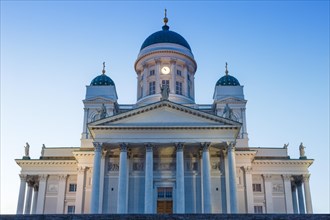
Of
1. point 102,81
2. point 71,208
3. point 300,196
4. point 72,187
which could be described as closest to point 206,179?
point 300,196

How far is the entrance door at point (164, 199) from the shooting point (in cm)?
3828

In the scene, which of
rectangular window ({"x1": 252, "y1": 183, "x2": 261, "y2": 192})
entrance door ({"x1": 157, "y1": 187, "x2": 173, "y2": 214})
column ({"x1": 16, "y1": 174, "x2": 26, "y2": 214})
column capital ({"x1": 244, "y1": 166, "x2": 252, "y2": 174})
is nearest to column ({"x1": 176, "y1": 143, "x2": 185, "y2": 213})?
entrance door ({"x1": 157, "y1": 187, "x2": 173, "y2": 214})

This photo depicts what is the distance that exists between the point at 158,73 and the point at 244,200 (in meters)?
19.4

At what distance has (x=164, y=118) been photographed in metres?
38.6

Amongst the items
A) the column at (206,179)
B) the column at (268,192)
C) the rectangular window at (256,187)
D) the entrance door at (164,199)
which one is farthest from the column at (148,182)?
the column at (268,192)

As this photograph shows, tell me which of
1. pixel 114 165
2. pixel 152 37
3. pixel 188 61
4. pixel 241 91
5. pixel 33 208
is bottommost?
pixel 33 208

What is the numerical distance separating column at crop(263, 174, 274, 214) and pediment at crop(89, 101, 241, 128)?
11790mm

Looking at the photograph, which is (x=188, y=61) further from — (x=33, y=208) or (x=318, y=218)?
(x=318, y=218)

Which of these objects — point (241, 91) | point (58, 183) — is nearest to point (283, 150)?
point (241, 91)

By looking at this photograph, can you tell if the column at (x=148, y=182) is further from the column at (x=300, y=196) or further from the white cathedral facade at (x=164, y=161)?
the column at (x=300, y=196)

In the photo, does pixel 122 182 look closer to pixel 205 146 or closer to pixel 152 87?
Result: pixel 205 146

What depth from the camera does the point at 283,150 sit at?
161ft

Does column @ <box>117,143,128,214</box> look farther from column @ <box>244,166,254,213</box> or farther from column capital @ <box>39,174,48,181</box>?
column capital @ <box>39,174,48,181</box>

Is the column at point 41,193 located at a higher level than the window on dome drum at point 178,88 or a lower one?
lower
